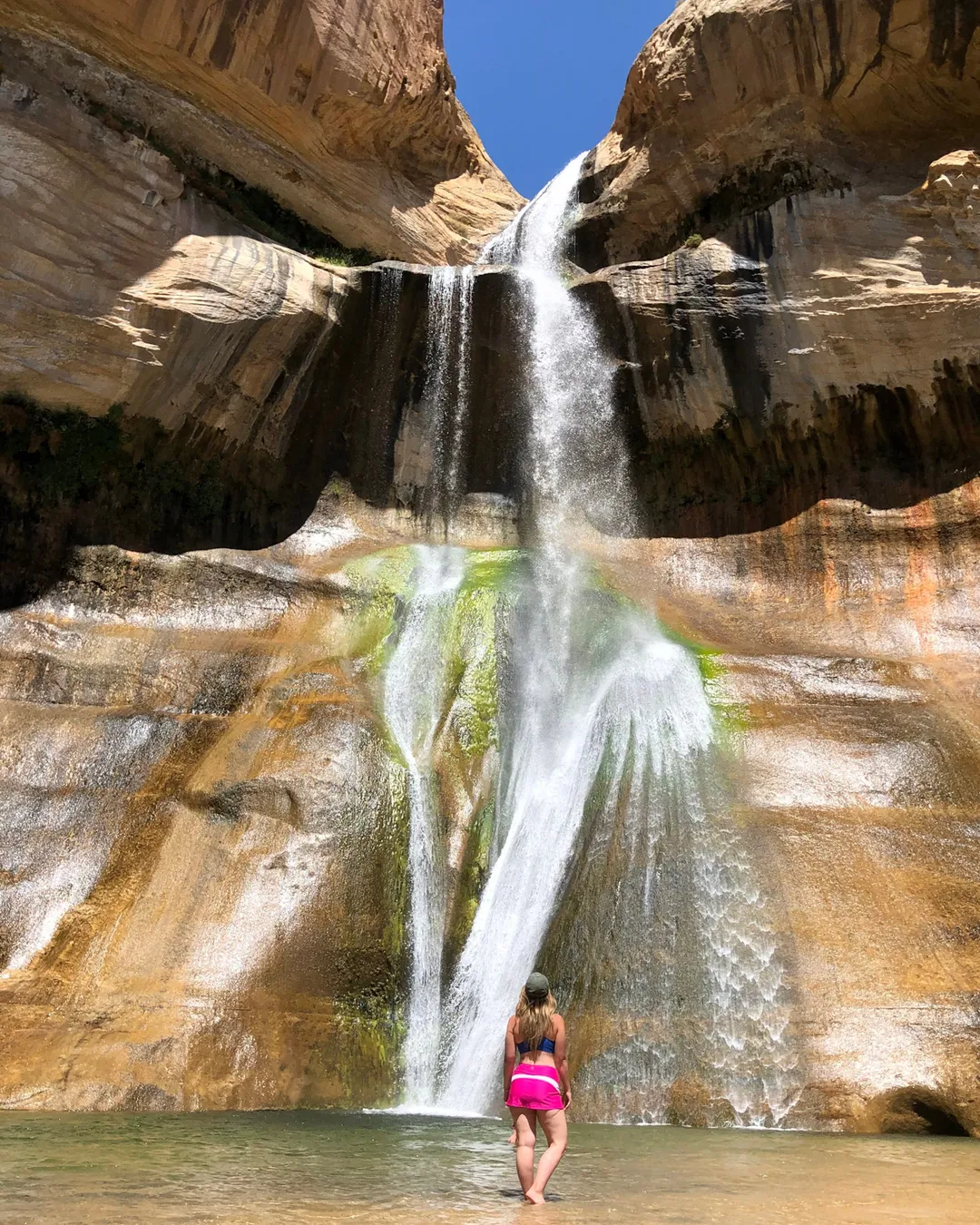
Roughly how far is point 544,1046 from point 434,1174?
35.1 inches

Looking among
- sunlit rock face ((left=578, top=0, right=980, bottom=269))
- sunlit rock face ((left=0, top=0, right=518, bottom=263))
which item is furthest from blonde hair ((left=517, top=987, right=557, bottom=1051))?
sunlit rock face ((left=578, top=0, right=980, bottom=269))

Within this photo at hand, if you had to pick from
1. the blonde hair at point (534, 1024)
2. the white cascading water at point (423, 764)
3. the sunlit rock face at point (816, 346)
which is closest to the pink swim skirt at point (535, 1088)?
the blonde hair at point (534, 1024)

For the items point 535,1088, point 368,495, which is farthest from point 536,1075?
point 368,495

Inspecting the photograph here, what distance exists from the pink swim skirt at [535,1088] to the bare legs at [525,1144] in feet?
0.14

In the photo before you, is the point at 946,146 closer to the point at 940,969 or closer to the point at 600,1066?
the point at 940,969

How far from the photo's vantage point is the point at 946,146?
58.0 ft

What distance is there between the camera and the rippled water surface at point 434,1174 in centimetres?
422

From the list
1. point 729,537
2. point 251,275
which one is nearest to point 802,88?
point 729,537

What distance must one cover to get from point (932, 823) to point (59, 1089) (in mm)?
7776

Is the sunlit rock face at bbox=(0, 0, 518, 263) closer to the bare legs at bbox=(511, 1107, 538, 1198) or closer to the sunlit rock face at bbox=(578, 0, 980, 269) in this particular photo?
the sunlit rock face at bbox=(578, 0, 980, 269)

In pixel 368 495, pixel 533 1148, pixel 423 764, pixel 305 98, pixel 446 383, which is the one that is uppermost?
pixel 305 98

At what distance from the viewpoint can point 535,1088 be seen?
4938 millimetres

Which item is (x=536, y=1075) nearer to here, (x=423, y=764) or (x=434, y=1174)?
(x=434, y=1174)

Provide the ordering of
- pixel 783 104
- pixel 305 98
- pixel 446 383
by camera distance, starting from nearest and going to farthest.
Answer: pixel 783 104 < pixel 305 98 < pixel 446 383
